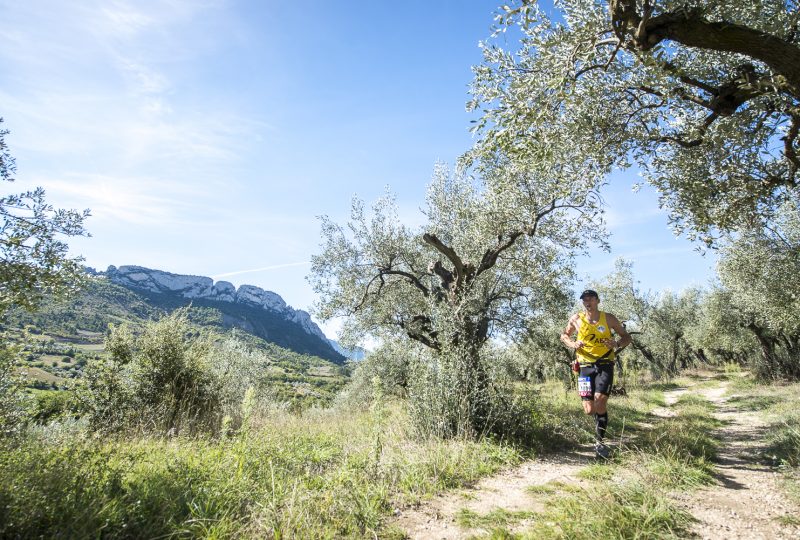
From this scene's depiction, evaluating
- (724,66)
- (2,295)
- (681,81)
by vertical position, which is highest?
(724,66)

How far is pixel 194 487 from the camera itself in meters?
4.00

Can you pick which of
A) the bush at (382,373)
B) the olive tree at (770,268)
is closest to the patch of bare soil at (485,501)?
the bush at (382,373)

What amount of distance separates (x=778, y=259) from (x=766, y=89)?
16720 mm

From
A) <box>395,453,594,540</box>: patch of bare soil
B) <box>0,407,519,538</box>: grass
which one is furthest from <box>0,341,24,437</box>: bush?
<box>395,453,594,540</box>: patch of bare soil

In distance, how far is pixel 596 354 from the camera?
267 inches

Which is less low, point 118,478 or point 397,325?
point 397,325

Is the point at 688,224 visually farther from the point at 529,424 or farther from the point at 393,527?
the point at 393,527

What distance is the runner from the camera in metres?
6.61

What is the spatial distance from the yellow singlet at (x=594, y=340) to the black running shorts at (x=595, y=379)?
128 mm

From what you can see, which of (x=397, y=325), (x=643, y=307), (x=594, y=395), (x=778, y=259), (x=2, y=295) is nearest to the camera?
(x=2, y=295)

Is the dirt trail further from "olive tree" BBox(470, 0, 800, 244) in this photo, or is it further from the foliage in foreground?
"olive tree" BBox(470, 0, 800, 244)

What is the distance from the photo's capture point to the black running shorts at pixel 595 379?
660 centimetres

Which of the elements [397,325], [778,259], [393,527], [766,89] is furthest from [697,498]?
[778,259]

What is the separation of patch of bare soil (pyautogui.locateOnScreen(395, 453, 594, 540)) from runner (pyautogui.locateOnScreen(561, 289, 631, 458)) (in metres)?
1.05
